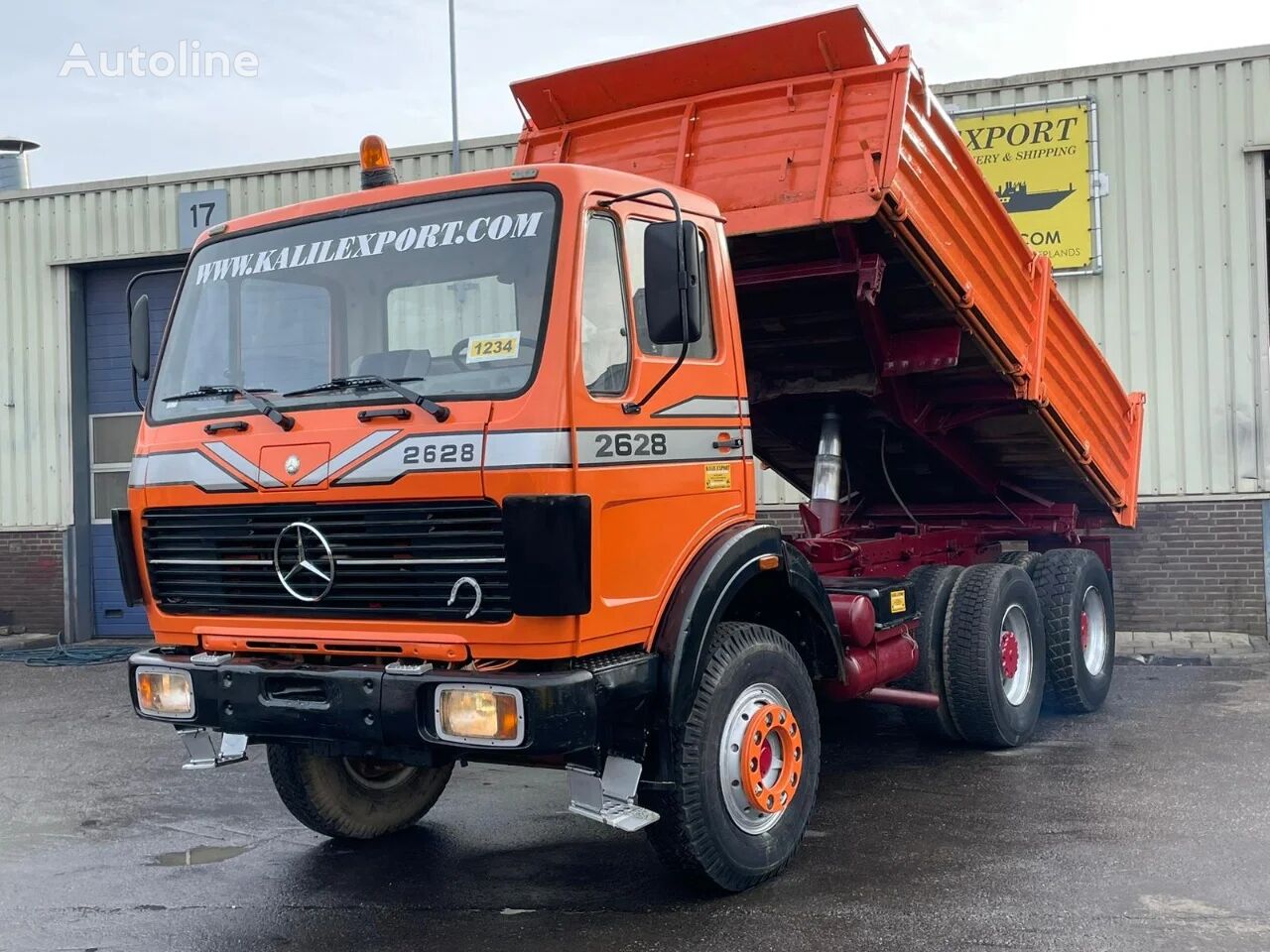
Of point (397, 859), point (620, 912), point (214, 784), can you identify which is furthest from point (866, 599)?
point (214, 784)

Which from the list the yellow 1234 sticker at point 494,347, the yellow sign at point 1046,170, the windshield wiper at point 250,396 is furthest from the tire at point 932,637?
the yellow sign at point 1046,170

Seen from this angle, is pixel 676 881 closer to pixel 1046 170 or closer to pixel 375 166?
pixel 375 166

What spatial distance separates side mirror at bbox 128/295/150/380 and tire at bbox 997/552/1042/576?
5.08 meters

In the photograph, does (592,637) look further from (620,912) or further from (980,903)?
(980,903)

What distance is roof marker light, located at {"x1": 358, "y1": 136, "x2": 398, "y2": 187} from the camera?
5078mm

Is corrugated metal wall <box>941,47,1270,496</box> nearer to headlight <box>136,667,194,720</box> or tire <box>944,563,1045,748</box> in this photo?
tire <box>944,563,1045,748</box>

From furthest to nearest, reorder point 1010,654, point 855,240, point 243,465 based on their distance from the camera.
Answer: point 1010,654 → point 855,240 → point 243,465

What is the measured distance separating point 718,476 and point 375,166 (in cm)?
183

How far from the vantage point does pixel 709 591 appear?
4695mm

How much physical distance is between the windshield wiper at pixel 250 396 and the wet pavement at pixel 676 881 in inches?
72.4

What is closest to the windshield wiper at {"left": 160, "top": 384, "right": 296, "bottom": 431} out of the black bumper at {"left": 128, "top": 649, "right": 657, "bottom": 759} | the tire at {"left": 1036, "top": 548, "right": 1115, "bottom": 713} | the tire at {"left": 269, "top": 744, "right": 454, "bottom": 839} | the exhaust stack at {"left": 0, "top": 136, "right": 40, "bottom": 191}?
the black bumper at {"left": 128, "top": 649, "right": 657, "bottom": 759}

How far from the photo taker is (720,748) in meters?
4.69

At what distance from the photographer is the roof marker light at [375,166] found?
200 inches

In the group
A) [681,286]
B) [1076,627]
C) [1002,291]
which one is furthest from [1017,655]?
[681,286]
